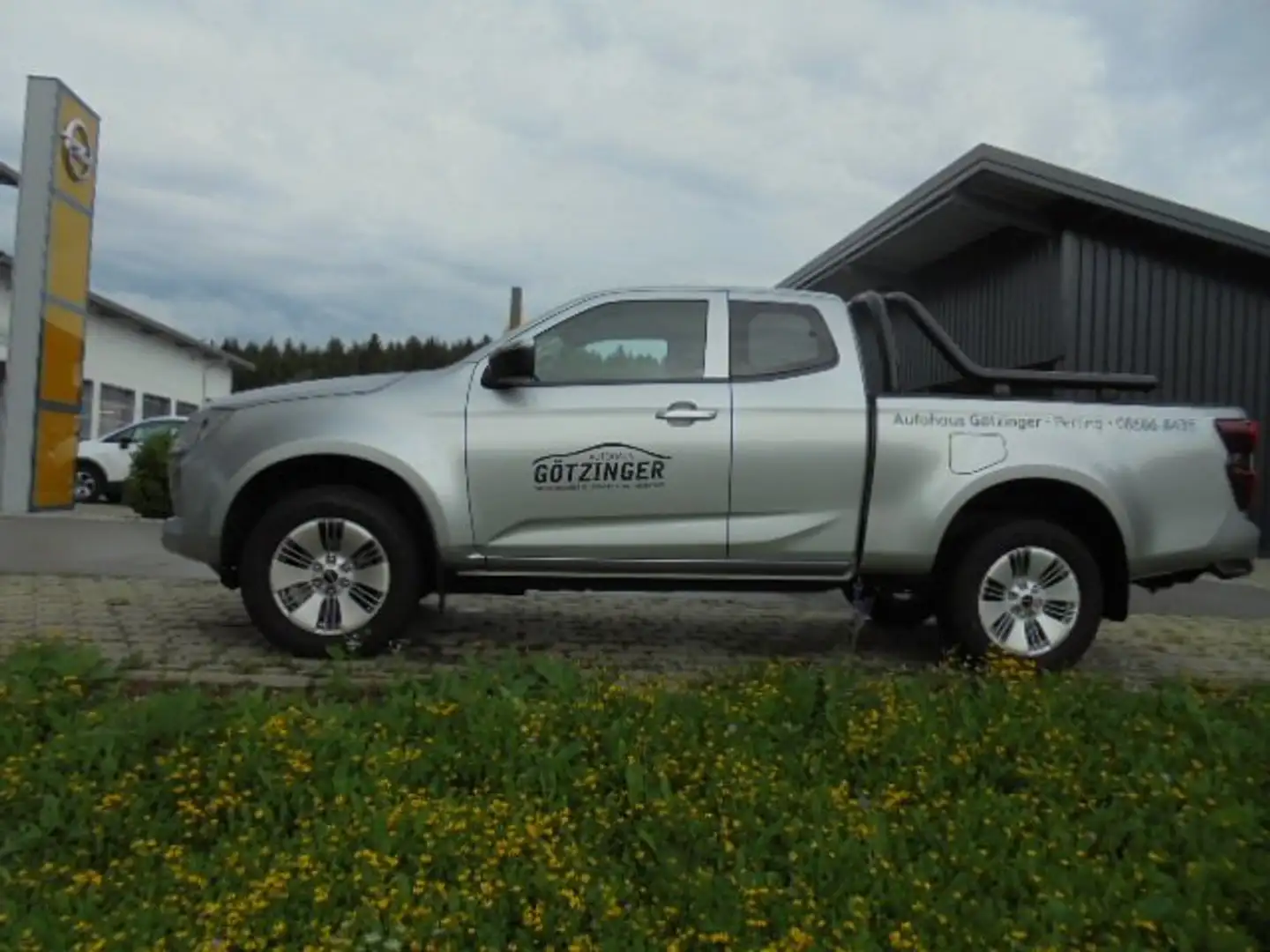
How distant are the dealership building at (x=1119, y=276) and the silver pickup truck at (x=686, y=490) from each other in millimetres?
7578

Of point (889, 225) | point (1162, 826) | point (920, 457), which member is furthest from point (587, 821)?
point (889, 225)

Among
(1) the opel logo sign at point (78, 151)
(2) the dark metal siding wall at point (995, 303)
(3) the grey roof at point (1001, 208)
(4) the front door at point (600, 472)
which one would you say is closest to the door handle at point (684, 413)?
(4) the front door at point (600, 472)

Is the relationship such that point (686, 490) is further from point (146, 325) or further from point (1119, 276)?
point (146, 325)

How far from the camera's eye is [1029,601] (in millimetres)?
5781

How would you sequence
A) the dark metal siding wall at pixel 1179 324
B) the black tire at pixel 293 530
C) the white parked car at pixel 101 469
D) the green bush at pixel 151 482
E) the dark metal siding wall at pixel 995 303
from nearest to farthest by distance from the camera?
the black tire at pixel 293 530
the dark metal siding wall at pixel 1179 324
the dark metal siding wall at pixel 995 303
the green bush at pixel 151 482
the white parked car at pixel 101 469

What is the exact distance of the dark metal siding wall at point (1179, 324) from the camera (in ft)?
44.8

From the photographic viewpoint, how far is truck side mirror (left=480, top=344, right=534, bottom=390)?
5.68 m

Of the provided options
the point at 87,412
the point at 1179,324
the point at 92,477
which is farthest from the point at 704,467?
the point at 87,412

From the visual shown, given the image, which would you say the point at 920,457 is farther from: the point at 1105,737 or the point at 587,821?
the point at 587,821

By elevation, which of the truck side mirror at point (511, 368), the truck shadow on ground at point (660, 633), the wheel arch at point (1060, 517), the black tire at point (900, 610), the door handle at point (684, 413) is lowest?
the truck shadow on ground at point (660, 633)

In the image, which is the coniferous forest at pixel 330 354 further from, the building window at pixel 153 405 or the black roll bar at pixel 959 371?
the black roll bar at pixel 959 371

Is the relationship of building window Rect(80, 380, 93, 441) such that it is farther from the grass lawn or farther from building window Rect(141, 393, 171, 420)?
the grass lawn

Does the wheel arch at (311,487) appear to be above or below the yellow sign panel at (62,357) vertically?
below

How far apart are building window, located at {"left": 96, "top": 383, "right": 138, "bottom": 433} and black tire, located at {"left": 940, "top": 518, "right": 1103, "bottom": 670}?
91.3 ft
